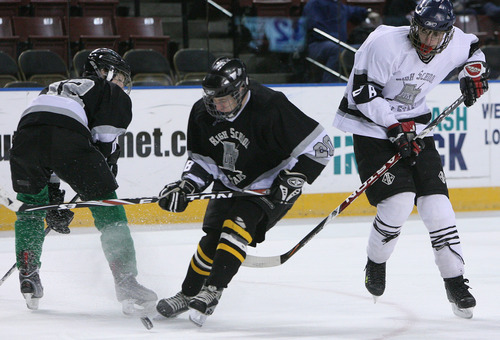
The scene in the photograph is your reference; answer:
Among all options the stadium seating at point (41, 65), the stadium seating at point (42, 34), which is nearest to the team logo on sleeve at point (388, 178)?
the stadium seating at point (41, 65)

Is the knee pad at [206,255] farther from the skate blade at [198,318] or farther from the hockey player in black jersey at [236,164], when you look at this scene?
the skate blade at [198,318]

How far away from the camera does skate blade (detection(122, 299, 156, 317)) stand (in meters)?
3.19

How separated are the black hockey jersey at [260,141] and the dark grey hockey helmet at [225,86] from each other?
0.07m

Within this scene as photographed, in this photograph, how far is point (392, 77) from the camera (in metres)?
3.32

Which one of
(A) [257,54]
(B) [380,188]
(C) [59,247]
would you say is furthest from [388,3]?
(B) [380,188]

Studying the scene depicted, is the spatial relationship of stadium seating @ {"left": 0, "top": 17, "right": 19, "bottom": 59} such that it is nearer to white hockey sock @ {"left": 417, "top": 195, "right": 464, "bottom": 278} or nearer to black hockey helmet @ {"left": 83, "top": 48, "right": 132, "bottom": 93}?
black hockey helmet @ {"left": 83, "top": 48, "right": 132, "bottom": 93}

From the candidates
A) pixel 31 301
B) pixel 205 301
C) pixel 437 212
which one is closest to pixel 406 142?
pixel 437 212

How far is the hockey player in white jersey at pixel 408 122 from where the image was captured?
3.19 m

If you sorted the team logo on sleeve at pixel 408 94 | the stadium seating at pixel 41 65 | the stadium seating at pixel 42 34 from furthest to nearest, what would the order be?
the stadium seating at pixel 42 34
the stadium seating at pixel 41 65
the team logo on sleeve at pixel 408 94

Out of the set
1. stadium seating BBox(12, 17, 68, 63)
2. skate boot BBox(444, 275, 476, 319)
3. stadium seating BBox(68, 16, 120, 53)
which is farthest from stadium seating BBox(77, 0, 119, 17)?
skate boot BBox(444, 275, 476, 319)

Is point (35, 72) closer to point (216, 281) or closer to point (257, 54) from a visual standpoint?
point (257, 54)

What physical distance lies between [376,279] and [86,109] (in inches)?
51.3

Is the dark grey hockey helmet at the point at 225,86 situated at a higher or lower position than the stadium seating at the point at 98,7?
higher

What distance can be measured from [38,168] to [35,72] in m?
3.32
